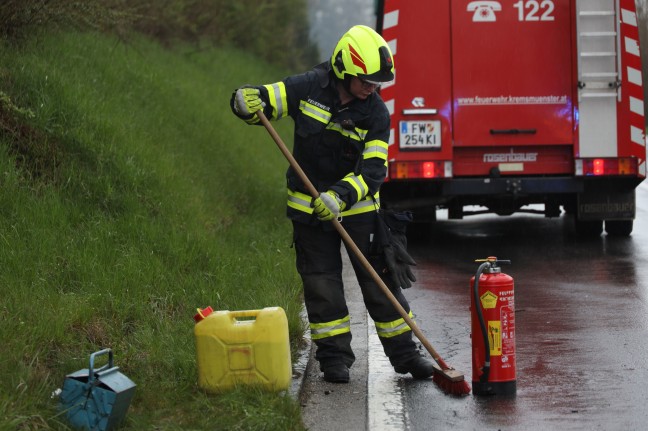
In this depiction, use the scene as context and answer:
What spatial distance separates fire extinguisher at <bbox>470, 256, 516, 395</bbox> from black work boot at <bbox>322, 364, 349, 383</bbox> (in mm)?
701

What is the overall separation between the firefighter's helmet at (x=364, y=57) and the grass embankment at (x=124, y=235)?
165 centimetres

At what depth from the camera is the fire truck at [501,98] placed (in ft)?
38.9

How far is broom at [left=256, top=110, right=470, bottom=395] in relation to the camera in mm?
6199

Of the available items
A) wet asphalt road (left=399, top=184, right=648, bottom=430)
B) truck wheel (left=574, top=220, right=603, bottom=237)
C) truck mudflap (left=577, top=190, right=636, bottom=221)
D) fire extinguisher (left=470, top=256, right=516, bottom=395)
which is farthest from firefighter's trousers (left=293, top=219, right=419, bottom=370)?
truck wheel (left=574, top=220, right=603, bottom=237)

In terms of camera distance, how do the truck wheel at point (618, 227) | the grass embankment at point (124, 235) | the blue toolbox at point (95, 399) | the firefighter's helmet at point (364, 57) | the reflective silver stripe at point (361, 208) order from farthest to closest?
the truck wheel at point (618, 227), the reflective silver stripe at point (361, 208), the firefighter's helmet at point (364, 57), the grass embankment at point (124, 235), the blue toolbox at point (95, 399)

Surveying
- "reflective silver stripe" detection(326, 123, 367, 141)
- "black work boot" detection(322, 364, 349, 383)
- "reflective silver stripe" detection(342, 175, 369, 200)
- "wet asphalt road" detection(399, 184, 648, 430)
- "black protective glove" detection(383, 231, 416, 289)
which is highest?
"reflective silver stripe" detection(326, 123, 367, 141)

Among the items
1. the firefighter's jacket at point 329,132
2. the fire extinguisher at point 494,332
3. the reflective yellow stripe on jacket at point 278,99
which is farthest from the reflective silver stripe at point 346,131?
the fire extinguisher at point 494,332

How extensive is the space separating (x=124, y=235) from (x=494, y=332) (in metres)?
3.29

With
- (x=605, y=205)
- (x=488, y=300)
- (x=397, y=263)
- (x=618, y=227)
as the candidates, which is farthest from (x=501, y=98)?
(x=488, y=300)

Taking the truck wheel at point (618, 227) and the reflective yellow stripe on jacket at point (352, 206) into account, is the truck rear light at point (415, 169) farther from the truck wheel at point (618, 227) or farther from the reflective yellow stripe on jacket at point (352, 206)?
the reflective yellow stripe on jacket at point (352, 206)

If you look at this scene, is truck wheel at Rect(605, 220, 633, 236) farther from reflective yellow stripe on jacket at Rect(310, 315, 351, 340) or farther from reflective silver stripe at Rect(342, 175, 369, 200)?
reflective silver stripe at Rect(342, 175, 369, 200)

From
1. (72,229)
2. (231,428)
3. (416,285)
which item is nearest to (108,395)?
(231,428)

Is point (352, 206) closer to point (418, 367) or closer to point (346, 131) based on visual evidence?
point (346, 131)

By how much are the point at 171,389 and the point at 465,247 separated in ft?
23.2
